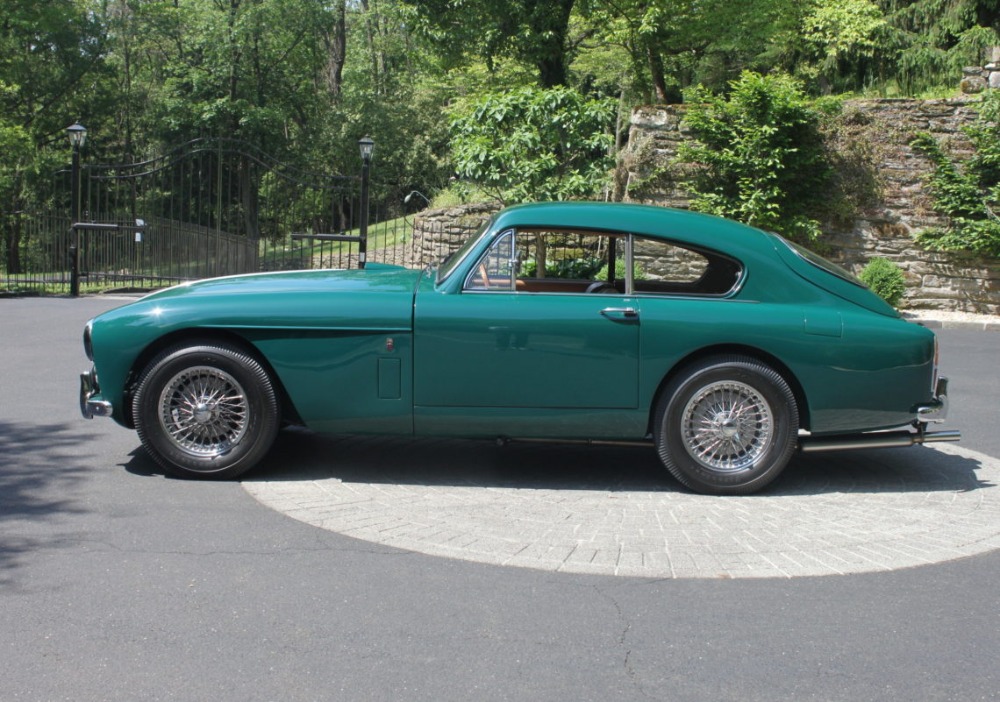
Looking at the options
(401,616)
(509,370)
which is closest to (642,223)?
(509,370)

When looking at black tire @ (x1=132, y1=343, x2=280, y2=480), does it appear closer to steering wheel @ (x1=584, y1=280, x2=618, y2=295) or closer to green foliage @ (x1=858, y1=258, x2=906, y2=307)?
steering wheel @ (x1=584, y1=280, x2=618, y2=295)

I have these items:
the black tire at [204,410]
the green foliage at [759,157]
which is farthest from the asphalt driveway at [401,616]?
the green foliage at [759,157]

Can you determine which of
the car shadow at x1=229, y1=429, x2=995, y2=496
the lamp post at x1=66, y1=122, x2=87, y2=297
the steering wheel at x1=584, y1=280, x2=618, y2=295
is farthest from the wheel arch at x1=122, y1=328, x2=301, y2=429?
the lamp post at x1=66, y1=122, x2=87, y2=297

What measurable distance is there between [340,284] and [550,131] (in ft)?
38.8

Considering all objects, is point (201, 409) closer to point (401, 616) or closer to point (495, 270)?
point (495, 270)

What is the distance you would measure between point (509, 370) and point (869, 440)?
2047 millimetres

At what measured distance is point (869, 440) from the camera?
18.3ft

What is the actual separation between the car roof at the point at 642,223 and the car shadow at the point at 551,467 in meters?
1.38

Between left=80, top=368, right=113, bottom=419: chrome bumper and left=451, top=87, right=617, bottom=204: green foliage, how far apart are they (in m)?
11.7

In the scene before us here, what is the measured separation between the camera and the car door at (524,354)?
5336 mm

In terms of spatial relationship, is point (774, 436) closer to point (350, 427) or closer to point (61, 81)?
point (350, 427)

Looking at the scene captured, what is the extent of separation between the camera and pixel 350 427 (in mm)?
5457

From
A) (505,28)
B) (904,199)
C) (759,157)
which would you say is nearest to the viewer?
(759,157)

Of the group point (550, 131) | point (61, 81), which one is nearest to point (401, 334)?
point (550, 131)
